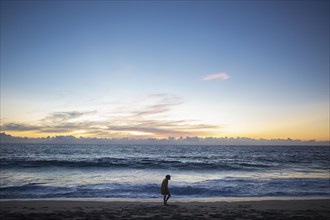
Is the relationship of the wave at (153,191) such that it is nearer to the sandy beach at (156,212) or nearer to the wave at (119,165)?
the sandy beach at (156,212)

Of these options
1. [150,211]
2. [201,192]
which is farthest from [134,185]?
[150,211]

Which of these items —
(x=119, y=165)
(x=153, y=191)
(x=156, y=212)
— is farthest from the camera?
(x=119, y=165)

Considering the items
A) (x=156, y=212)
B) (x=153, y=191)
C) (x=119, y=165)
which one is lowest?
(x=119, y=165)

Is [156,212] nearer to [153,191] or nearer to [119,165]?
[153,191]

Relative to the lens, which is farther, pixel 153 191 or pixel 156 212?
pixel 153 191

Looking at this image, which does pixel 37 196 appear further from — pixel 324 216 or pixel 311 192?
pixel 311 192

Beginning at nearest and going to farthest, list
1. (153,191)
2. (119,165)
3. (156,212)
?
(156,212) → (153,191) → (119,165)

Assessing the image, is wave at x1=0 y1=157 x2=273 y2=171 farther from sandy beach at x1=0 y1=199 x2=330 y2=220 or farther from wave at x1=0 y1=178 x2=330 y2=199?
sandy beach at x1=0 y1=199 x2=330 y2=220

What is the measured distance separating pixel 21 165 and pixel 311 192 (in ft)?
118

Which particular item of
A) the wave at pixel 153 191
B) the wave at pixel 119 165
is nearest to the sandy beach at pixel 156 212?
the wave at pixel 153 191

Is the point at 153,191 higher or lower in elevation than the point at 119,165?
higher

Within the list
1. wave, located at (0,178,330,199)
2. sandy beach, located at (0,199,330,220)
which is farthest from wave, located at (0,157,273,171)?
sandy beach, located at (0,199,330,220)

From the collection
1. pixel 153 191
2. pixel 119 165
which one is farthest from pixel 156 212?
pixel 119 165

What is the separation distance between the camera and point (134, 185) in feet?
71.5
